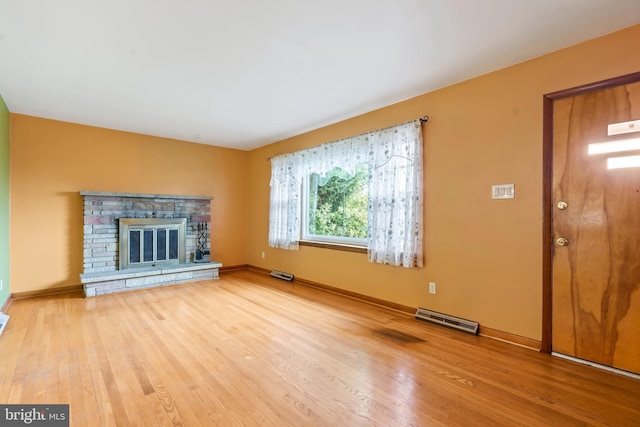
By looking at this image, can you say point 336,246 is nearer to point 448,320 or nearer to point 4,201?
point 448,320

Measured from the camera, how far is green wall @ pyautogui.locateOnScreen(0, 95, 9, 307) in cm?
341

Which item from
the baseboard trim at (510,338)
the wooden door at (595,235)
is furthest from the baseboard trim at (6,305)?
the wooden door at (595,235)

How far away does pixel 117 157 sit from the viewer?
464 centimetres

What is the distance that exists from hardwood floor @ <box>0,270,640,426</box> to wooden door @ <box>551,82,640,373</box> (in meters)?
0.23

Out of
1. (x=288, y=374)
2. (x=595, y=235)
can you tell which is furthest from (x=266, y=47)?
(x=595, y=235)

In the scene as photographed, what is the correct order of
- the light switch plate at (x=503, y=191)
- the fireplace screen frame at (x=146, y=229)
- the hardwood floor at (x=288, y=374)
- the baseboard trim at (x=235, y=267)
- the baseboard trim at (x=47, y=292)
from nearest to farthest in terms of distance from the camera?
the hardwood floor at (x=288, y=374) → the light switch plate at (x=503, y=191) → the baseboard trim at (x=47, y=292) → the fireplace screen frame at (x=146, y=229) → the baseboard trim at (x=235, y=267)

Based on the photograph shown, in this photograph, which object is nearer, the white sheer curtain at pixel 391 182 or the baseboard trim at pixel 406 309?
the baseboard trim at pixel 406 309

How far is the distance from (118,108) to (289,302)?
320cm

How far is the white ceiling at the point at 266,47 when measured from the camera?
190 cm

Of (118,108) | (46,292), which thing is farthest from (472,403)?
(46,292)

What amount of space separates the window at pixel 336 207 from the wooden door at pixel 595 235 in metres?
2.05

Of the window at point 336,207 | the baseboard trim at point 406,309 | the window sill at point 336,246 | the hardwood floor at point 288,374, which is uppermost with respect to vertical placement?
the window at point 336,207

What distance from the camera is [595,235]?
2.24m

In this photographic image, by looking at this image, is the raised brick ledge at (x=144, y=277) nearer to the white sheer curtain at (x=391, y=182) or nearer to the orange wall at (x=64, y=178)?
the orange wall at (x=64, y=178)
